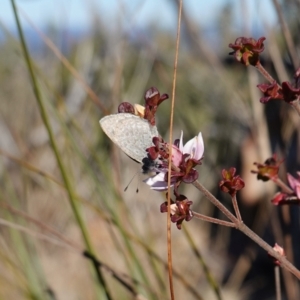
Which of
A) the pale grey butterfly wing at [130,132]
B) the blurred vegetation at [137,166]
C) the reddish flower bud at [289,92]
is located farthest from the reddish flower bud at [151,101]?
the blurred vegetation at [137,166]

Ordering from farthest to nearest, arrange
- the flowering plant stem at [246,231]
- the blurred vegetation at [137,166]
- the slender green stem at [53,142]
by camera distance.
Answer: the blurred vegetation at [137,166] < the slender green stem at [53,142] < the flowering plant stem at [246,231]

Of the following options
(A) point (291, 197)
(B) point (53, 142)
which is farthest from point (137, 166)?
(A) point (291, 197)

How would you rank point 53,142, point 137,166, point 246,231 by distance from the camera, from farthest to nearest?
point 137,166
point 53,142
point 246,231

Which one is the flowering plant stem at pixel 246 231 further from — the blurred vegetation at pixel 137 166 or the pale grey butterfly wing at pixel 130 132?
the blurred vegetation at pixel 137 166

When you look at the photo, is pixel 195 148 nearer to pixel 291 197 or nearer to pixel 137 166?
pixel 291 197

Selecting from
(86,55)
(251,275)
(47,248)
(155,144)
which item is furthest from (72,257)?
(155,144)
